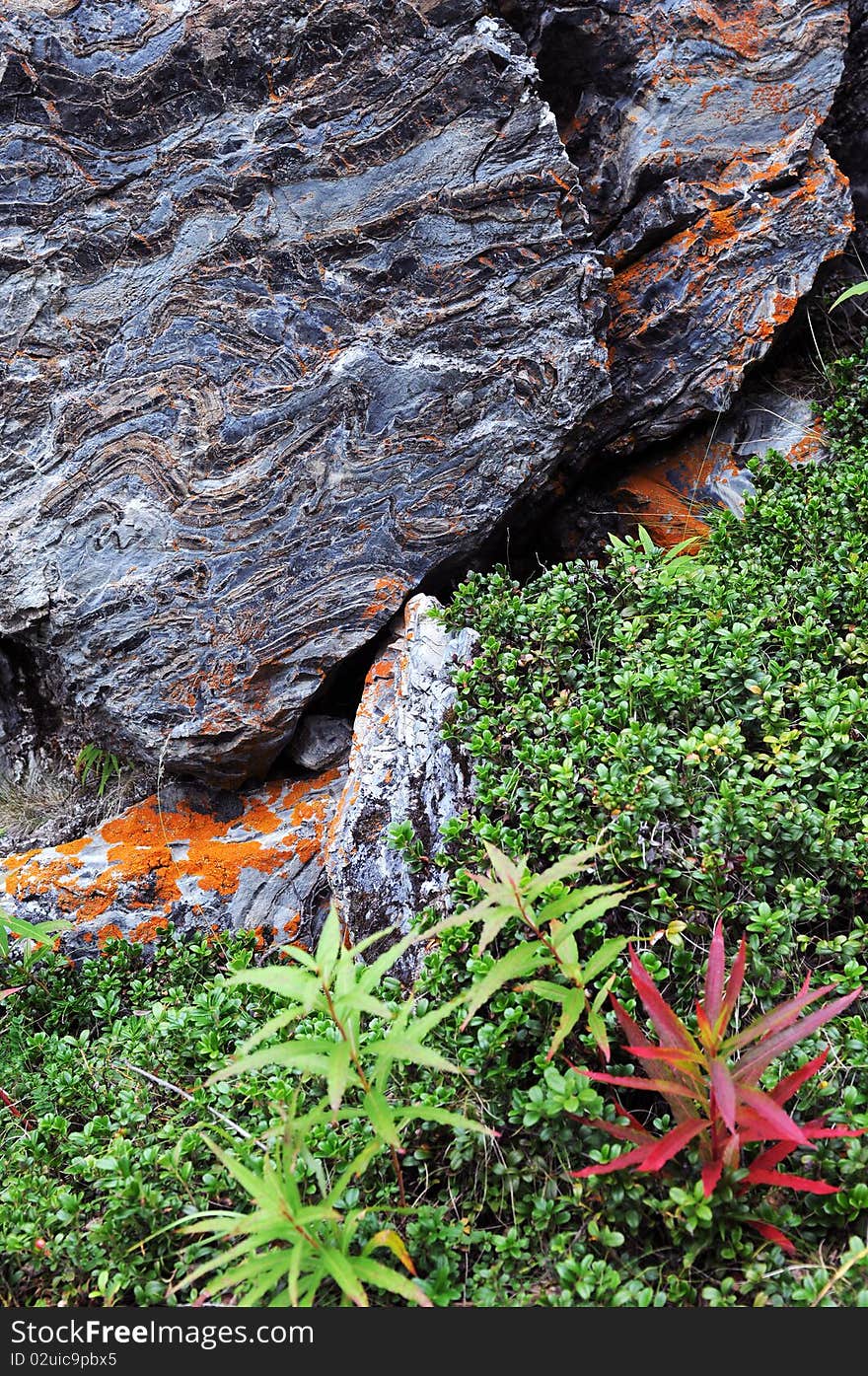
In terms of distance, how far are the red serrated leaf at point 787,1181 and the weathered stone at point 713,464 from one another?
3.43 metres

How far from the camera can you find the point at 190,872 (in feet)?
14.0

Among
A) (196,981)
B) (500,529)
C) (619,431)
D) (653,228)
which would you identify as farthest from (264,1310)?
(653,228)

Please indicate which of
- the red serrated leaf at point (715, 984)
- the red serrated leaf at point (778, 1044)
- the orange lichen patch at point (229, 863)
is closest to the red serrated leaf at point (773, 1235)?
the red serrated leaf at point (778, 1044)

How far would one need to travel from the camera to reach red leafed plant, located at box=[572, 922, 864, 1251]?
2.04 m

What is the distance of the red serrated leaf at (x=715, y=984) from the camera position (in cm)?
223

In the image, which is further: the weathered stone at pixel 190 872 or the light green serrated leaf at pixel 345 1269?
the weathered stone at pixel 190 872

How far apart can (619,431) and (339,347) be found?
1611mm

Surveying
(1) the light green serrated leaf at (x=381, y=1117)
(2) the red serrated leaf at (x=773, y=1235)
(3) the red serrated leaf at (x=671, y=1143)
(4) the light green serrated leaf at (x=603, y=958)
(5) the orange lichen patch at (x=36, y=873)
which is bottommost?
(2) the red serrated leaf at (x=773, y=1235)

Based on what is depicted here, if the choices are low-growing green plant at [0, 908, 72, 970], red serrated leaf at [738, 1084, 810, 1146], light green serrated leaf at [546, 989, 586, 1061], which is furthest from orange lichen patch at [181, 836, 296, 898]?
red serrated leaf at [738, 1084, 810, 1146]

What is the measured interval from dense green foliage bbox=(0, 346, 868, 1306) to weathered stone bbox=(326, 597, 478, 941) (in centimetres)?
12

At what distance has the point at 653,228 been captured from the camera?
5.09 meters

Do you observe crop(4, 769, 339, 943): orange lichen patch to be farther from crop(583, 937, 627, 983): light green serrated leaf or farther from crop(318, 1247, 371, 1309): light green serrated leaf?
crop(318, 1247, 371, 1309): light green serrated leaf

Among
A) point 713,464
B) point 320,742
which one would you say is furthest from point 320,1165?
point 713,464

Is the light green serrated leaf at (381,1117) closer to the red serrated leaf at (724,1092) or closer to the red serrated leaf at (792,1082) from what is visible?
the red serrated leaf at (724,1092)
